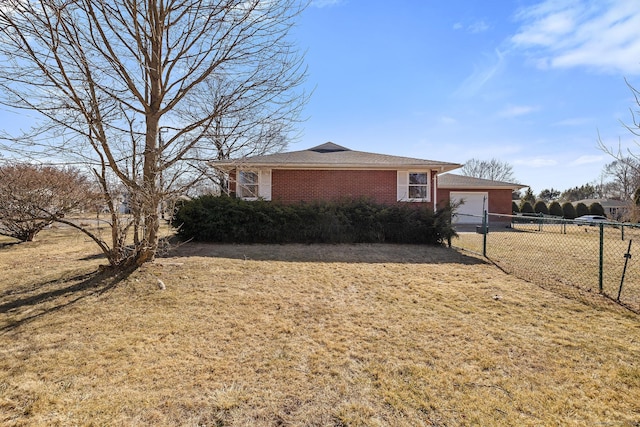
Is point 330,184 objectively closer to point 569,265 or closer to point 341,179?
point 341,179

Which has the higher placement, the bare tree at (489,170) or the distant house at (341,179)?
the bare tree at (489,170)

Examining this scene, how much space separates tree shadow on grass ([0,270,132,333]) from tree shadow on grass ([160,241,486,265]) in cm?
168

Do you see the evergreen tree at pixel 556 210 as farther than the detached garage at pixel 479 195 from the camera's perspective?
Yes

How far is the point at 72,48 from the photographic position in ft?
14.1

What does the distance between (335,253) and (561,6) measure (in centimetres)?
744

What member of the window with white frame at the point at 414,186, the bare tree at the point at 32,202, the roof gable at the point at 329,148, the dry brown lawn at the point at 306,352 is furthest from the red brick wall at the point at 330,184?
the dry brown lawn at the point at 306,352

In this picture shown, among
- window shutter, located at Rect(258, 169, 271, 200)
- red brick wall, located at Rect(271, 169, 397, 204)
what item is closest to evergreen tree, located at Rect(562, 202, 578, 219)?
red brick wall, located at Rect(271, 169, 397, 204)

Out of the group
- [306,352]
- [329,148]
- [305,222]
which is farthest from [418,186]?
[306,352]

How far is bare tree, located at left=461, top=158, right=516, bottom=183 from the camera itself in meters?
49.9

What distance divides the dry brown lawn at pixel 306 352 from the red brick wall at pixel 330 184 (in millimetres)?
7126

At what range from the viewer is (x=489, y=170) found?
50.4 m

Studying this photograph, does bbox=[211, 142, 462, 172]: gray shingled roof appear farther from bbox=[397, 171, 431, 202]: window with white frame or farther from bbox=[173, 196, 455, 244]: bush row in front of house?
bbox=[173, 196, 455, 244]: bush row in front of house

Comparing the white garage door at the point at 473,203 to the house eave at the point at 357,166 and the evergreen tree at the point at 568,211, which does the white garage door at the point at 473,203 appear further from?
the evergreen tree at the point at 568,211

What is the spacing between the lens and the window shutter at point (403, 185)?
1245 centimetres
